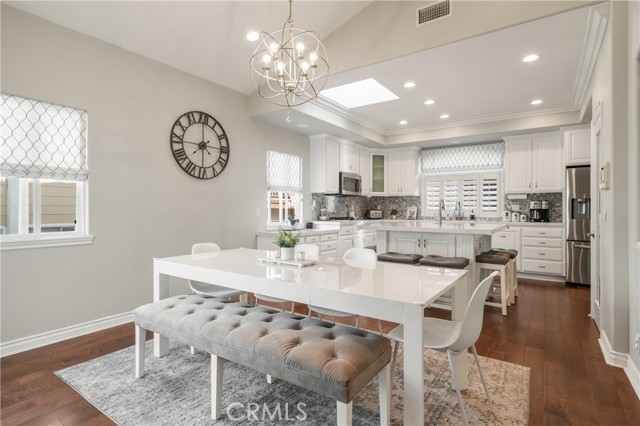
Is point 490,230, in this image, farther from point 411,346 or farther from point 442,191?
point 442,191

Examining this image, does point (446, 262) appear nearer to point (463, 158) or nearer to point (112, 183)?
point (112, 183)

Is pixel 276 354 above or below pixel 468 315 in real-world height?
below

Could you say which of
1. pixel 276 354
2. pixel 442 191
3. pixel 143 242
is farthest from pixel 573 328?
pixel 143 242

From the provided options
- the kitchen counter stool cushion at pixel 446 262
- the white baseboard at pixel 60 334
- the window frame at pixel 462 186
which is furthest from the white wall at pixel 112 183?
the window frame at pixel 462 186

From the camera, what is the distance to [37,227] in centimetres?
289

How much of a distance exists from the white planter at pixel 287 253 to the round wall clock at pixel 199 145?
2176mm

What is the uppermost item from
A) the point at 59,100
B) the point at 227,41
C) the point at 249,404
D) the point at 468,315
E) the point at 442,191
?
the point at 227,41

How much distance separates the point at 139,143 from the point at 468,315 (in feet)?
11.4

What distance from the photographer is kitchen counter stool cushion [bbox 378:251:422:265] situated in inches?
143

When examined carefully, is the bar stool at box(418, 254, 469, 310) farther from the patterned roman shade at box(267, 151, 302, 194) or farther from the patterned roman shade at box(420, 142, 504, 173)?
the patterned roman shade at box(420, 142, 504, 173)

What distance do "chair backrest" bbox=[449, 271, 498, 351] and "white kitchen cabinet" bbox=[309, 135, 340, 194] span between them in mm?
4304

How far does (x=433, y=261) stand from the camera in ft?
11.5

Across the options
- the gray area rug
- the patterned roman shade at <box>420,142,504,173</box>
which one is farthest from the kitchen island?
the patterned roman shade at <box>420,142,504,173</box>

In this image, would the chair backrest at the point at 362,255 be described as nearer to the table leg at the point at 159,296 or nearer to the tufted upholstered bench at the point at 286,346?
the tufted upholstered bench at the point at 286,346
